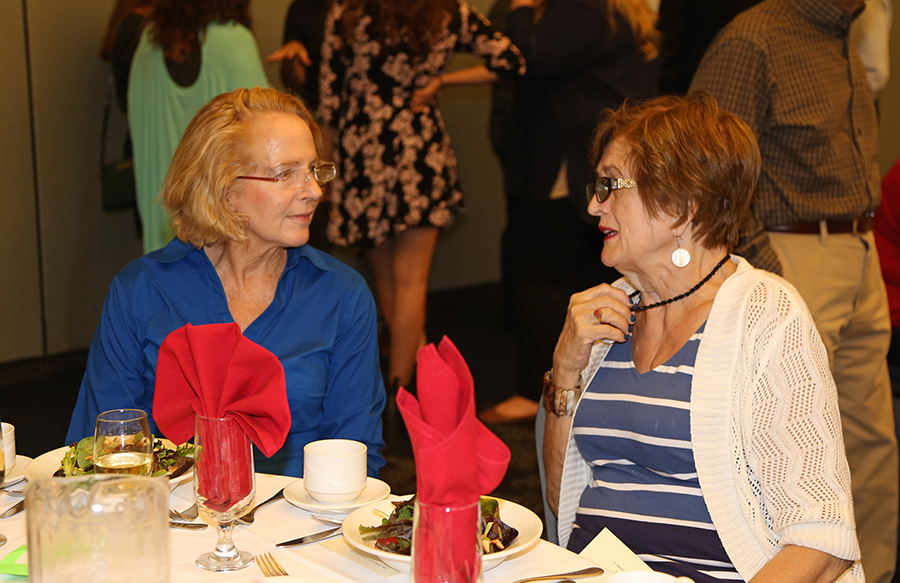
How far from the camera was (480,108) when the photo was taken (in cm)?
661

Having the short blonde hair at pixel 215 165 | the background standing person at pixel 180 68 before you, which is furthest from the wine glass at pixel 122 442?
the background standing person at pixel 180 68

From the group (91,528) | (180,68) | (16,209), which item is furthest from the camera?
(16,209)

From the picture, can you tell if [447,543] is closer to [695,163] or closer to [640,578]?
[640,578]

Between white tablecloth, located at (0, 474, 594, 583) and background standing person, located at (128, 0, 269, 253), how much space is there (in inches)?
97.6

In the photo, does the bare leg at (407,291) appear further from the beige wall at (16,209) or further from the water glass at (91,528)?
the water glass at (91,528)

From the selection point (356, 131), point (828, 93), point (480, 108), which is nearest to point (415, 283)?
point (356, 131)

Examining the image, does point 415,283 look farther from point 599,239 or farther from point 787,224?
point 787,224

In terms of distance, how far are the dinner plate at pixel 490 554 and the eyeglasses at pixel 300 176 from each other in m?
0.90

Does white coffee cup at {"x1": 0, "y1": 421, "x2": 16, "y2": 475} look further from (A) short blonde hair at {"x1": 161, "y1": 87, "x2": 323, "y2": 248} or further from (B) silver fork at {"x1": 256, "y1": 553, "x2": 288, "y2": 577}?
(A) short blonde hair at {"x1": 161, "y1": 87, "x2": 323, "y2": 248}

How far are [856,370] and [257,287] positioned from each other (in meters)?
1.92

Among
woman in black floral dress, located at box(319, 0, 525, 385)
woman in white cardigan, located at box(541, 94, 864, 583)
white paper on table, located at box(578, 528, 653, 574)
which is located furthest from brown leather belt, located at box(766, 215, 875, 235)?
white paper on table, located at box(578, 528, 653, 574)

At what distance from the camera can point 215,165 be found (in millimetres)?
1979

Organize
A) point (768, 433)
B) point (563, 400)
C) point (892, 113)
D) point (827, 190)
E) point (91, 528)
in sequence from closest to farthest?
point (91, 528), point (768, 433), point (563, 400), point (827, 190), point (892, 113)

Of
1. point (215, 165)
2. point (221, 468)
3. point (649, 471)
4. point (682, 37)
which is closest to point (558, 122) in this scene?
point (682, 37)
